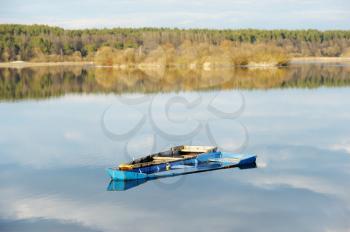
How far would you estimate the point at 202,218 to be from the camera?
39.1 feet

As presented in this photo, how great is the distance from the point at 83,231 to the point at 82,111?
1712 cm

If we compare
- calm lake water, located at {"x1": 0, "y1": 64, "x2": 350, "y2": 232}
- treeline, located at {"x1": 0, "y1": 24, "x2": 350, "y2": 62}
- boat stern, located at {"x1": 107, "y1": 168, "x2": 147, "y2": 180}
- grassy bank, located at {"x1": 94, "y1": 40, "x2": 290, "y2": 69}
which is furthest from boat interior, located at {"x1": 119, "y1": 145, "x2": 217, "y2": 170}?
treeline, located at {"x1": 0, "y1": 24, "x2": 350, "y2": 62}

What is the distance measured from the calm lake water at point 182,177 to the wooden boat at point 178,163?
13.6 inches

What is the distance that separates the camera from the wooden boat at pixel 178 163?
14797 millimetres

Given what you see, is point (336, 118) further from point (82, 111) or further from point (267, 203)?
point (267, 203)

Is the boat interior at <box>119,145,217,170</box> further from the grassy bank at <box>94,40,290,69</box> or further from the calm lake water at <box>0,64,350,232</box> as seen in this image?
the grassy bank at <box>94,40,290,69</box>

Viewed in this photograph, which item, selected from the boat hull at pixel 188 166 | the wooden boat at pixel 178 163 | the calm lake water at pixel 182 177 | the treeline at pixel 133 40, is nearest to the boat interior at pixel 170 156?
the wooden boat at pixel 178 163

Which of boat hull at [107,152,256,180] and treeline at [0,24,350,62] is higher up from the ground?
treeline at [0,24,350,62]

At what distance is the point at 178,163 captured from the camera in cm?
1595

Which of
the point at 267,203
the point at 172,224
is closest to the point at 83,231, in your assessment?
the point at 172,224

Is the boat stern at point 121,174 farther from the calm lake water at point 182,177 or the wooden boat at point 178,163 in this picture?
the calm lake water at point 182,177

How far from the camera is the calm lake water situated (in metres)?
12.0

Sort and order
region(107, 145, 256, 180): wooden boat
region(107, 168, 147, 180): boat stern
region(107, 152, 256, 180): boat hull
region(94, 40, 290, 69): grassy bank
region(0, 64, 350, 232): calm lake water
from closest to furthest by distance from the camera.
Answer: region(0, 64, 350, 232): calm lake water
region(107, 168, 147, 180): boat stern
region(107, 152, 256, 180): boat hull
region(107, 145, 256, 180): wooden boat
region(94, 40, 290, 69): grassy bank

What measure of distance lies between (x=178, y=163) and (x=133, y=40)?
91323mm
